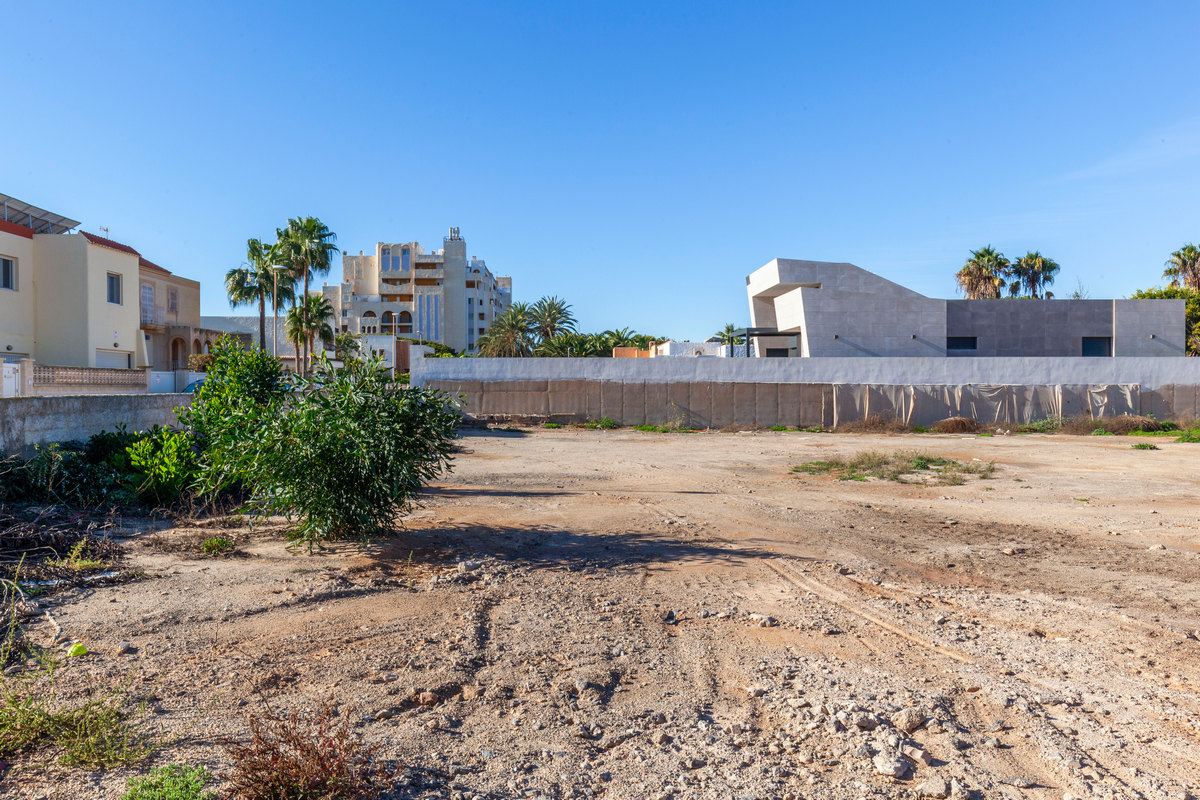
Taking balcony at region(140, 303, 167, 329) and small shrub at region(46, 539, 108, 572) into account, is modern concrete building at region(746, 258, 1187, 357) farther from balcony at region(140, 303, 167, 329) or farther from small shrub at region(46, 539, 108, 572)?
small shrub at region(46, 539, 108, 572)

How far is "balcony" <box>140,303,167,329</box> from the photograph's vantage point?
35031mm

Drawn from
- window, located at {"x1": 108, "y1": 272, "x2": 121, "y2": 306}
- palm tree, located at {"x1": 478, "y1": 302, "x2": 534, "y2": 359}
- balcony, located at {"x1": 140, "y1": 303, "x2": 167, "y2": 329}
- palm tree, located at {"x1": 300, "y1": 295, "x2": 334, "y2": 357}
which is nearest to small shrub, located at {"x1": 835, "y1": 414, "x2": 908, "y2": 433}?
palm tree, located at {"x1": 300, "y1": 295, "x2": 334, "y2": 357}

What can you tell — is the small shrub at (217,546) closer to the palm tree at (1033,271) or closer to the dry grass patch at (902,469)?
the dry grass patch at (902,469)

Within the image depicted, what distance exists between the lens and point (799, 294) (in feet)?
120

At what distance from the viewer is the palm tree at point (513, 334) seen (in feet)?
221

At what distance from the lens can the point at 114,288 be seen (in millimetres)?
30016

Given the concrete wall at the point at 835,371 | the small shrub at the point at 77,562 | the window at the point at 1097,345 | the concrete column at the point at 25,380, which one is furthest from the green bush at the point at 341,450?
the window at the point at 1097,345

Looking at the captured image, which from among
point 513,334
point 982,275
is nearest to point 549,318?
point 513,334

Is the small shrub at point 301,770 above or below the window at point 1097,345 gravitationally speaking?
below

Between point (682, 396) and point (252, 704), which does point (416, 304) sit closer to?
point (682, 396)

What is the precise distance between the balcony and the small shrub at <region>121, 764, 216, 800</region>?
3807 centimetres

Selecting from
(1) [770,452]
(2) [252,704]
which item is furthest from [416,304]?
(2) [252,704]

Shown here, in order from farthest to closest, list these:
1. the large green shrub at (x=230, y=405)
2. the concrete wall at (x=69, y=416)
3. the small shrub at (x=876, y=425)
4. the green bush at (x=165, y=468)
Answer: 1. the small shrub at (x=876, y=425)
2. the green bush at (x=165, y=468)
3. the concrete wall at (x=69, y=416)
4. the large green shrub at (x=230, y=405)

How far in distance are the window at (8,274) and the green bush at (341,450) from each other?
25831mm
